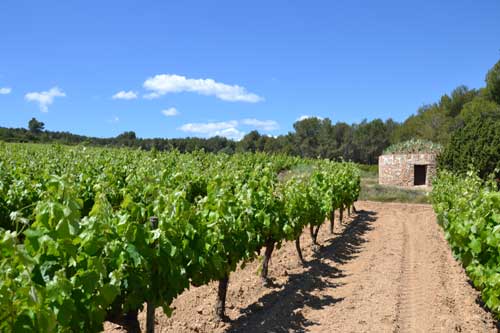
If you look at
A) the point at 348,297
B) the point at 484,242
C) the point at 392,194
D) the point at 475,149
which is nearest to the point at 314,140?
the point at 392,194

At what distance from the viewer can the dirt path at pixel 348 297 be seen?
509 centimetres

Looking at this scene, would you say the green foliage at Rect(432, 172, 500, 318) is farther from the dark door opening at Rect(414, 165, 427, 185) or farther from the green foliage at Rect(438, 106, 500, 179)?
the dark door opening at Rect(414, 165, 427, 185)

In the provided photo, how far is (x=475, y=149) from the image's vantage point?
17.1m

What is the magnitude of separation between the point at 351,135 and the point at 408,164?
33499 mm

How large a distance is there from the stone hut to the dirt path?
1280 cm

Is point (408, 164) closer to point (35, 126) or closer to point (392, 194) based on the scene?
point (392, 194)

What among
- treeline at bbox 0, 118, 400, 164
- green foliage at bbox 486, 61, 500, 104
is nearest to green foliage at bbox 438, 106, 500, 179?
green foliage at bbox 486, 61, 500, 104

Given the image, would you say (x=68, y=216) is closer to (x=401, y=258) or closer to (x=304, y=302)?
(x=304, y=302)

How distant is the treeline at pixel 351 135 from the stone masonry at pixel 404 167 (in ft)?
32.6

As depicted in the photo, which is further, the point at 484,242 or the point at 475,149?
the point at 475,149

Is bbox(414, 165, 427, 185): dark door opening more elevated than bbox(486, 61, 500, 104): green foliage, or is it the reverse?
bbox(486, 61, 500, 104): green foliage

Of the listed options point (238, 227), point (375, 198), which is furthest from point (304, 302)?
point (375, 198)

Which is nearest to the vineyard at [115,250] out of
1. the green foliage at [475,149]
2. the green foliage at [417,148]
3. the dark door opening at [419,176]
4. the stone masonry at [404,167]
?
the green foliage at [475,149]

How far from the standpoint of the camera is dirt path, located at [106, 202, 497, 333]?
509 centimetres
